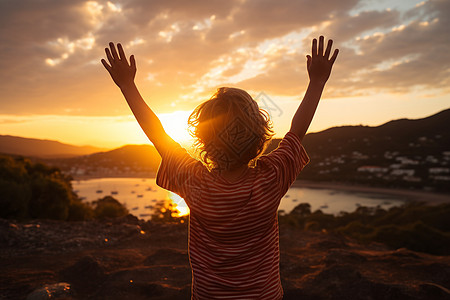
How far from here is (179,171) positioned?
1.42 meters

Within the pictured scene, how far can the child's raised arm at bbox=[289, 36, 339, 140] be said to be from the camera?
159 centimetres

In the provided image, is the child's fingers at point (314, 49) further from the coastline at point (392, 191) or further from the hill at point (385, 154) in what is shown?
the hill at point (385, 154)

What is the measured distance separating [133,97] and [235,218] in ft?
2.84

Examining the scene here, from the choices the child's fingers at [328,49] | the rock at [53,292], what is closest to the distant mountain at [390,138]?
the rock at [53,292]

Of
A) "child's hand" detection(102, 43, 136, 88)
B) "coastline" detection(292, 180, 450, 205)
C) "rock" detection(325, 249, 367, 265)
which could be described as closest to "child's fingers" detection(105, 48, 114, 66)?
"child's hand" detection(102, 43, 136, 88)

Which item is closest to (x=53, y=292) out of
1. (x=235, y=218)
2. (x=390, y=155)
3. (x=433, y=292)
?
(x=235, y=218)

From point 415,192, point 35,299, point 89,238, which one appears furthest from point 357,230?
point 415,192

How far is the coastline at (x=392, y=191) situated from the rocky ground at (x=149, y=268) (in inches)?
2153

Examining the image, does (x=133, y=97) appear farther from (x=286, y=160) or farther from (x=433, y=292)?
(x=433, y=292)

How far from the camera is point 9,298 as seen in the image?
17.5 ft

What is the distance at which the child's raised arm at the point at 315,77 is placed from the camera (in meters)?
1.59

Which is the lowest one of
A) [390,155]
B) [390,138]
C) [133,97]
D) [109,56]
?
[133,97]

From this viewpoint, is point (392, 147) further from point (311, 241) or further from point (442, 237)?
point (311, 241)

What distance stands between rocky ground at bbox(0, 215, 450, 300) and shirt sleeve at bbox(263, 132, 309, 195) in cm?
488
